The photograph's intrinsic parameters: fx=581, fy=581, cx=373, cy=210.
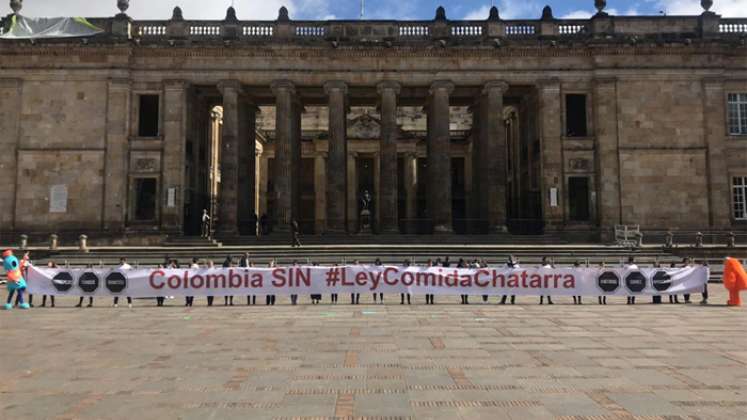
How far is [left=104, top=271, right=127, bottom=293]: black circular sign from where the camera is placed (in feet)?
55.3

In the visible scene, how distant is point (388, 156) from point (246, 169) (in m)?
9.49

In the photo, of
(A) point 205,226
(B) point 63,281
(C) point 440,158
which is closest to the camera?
(B) point 63,281

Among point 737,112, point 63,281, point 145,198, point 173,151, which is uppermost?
point 737,112

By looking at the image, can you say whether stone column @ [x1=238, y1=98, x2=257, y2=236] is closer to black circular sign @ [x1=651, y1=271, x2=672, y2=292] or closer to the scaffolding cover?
the scaffolding cover

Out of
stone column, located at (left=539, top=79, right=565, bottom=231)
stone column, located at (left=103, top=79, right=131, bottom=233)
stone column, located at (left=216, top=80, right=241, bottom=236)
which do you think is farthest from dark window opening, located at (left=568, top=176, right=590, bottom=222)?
stone column, located at (left=103, top=79, right=131, bottom=233)

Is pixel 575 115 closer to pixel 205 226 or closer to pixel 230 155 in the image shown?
pixel 230 155

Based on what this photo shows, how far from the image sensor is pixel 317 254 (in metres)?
27.8

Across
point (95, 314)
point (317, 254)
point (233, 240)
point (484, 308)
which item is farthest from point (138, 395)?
point (233, 240)

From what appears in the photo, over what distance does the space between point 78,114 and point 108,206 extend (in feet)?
19.2

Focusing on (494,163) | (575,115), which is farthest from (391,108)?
(575,115)

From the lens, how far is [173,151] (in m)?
34.2

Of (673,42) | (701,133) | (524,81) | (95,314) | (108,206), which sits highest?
(673,42)

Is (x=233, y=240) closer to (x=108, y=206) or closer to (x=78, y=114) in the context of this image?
(x=108, y=206)

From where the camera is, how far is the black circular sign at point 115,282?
664 inches
